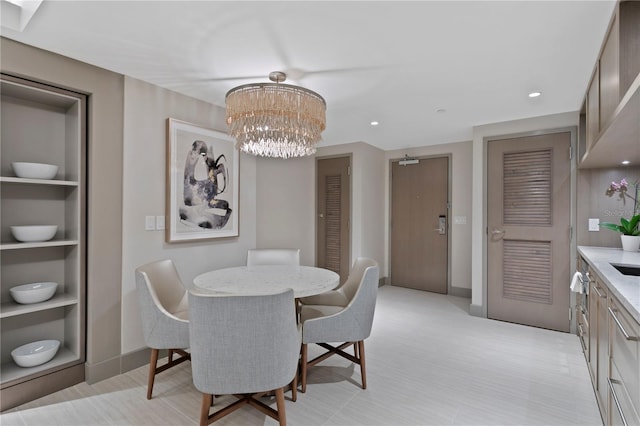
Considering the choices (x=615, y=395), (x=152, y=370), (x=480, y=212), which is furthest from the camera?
(x=480, y=212)

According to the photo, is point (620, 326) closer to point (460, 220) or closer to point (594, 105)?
point (594, 105)

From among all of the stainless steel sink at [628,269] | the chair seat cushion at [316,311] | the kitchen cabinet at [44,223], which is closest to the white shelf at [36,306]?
the kitchen cabinet at [44,223]

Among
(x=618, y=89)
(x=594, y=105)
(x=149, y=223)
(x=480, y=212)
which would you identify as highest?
(x=594, y=105)

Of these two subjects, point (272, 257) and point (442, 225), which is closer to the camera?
point (272, 257)

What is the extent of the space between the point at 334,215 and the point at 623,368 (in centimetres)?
385

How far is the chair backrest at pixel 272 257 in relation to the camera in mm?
3152

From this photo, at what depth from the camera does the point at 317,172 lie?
5.17 meters

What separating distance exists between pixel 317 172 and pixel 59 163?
3.40m

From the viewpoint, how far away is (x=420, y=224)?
500 cm

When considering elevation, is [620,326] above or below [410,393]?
above

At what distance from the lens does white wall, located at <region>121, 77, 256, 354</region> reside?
2.49 metres

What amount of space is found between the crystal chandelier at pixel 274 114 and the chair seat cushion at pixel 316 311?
49.4 inches

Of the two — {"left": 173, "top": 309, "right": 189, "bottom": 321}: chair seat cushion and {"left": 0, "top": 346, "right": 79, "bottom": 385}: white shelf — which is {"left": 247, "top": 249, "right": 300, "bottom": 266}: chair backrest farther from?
{"left": 0, "top": 346, "right": 79, "bottom": 385}: white shelf

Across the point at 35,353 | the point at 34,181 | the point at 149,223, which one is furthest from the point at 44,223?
the point at 35,353
